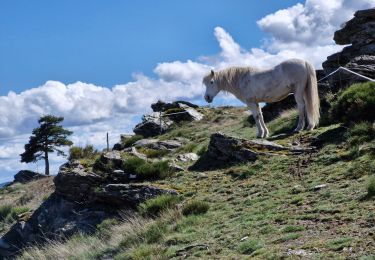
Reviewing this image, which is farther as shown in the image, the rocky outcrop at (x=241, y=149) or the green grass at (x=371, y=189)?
the rocky outcrop at (x=241, y=149)

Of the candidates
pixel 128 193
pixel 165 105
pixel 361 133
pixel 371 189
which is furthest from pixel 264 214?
pixel 165 105

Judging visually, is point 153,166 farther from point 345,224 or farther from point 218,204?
point 345,224

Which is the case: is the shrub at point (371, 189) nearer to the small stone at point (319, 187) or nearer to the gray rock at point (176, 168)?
the small stone at point (319, 187)

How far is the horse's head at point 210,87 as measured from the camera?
17969 mm

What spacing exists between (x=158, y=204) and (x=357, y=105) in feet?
19.5

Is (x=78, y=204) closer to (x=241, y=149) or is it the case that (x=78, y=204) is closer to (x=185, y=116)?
(x=241, y=149)

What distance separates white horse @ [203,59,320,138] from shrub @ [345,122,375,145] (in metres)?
2.40

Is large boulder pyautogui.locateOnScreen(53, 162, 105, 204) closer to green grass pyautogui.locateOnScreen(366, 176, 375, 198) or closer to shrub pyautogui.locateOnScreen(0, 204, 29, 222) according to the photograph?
shrub pyautogui.locateOnScreen(0, 204, 29, 222)

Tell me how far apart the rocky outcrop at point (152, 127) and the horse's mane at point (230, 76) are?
13.1 metres

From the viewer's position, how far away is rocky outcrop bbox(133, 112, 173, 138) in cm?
3102

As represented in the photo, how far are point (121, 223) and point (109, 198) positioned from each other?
1.75 meters

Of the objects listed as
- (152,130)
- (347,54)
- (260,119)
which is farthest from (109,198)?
(152,130)

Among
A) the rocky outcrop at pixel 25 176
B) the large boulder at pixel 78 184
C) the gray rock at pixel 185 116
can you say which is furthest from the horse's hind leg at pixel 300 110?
the rocky outcrop at pixel 25 176

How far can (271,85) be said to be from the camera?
16766mm
